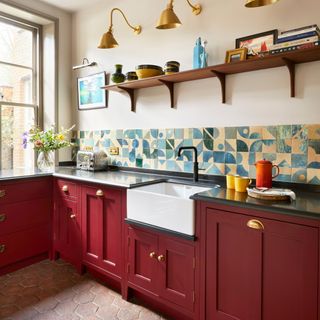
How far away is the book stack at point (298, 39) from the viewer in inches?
62.1

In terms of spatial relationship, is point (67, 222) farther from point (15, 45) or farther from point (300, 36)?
point (300, 36)

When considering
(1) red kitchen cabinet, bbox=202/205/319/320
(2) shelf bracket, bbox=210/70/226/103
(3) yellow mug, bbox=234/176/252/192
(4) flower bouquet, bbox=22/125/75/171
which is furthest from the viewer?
(4) flower bouquet, bbox=22/125/75/171

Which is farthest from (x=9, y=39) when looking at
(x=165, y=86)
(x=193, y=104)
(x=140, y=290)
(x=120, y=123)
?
(x=140, y=290)

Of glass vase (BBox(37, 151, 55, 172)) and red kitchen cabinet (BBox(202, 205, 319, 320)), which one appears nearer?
red kitchen cabinet (BBox(202, 205, 319, 320))

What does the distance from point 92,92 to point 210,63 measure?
1.46 meters

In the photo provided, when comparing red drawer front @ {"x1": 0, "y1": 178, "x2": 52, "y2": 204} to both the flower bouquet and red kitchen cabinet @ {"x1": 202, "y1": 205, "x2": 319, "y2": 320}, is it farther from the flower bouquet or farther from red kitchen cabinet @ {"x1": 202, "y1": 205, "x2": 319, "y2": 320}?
red kitchen cabinet @ {"x1": 202, "y1": 205, "x2": 319, "y2": 320}

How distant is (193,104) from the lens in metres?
2.28

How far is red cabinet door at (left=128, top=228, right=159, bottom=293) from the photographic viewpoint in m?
1.82

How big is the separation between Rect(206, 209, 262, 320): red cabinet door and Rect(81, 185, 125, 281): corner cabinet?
0.76 meters

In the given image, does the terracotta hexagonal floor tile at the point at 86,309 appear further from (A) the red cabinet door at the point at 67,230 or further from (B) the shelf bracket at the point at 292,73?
(B) the shelf bracket at the point at 292,73

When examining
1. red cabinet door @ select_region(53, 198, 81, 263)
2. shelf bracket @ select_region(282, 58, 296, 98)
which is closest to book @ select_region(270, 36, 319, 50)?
shelf bracket @ select_region(282, 58, 296, 98)

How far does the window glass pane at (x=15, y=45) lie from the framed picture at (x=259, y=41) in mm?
2461

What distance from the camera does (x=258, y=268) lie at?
1.39m

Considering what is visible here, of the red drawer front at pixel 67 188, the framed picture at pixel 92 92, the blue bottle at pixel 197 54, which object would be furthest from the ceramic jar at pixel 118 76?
the red drawer front at pixel 67 188
